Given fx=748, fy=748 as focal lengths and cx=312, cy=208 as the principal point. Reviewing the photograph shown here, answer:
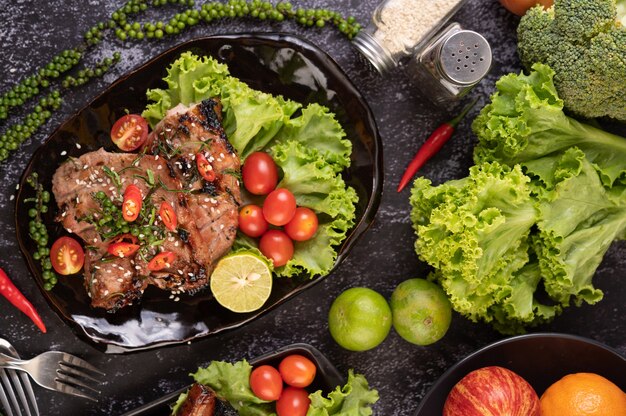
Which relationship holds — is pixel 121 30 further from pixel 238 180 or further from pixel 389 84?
pixel 389 84

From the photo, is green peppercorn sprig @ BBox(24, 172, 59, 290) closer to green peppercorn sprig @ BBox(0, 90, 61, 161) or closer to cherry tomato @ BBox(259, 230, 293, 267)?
green peppercorn sprig @ BBox(0, 90, 61, 161)

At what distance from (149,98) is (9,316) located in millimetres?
1474

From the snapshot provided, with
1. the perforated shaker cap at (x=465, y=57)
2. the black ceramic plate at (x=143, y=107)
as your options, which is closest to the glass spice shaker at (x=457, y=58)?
the perforated shaker cap at (x=465, y=57)

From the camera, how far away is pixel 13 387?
415cm

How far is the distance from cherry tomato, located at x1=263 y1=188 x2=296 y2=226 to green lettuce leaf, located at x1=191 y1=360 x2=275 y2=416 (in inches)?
31.2

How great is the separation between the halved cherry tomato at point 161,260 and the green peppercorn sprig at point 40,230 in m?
0.57

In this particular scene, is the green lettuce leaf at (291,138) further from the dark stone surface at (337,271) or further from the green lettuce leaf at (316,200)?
the dark stone surface at (337,271)

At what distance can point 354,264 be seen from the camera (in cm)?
428

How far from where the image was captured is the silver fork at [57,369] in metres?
4.07

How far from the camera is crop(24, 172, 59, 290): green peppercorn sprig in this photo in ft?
12.7

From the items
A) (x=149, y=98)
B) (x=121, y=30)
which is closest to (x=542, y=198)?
(x=149, y=98)

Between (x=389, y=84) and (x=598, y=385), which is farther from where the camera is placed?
(x=389, y=84)

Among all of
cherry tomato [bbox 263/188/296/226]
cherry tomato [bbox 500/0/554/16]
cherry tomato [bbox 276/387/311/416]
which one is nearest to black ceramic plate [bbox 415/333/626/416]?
cherry tomato [bbox 276/387/311/416]

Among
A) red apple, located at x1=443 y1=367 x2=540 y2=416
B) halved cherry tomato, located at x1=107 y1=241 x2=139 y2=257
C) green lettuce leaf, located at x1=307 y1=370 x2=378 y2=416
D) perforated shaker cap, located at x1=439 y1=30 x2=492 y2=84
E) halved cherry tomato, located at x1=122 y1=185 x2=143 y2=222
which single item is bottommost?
red apple, located at x1=443 y1=367 x2=540 y2=416
